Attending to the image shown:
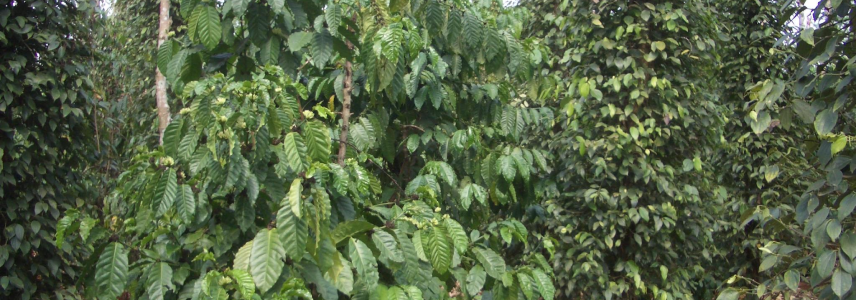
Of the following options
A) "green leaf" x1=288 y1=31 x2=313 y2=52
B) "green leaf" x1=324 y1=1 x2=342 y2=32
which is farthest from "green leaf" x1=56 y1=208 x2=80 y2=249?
"green leaf" x1=324 y1=1 x2=342 y2=32

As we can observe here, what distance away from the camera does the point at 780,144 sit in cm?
514

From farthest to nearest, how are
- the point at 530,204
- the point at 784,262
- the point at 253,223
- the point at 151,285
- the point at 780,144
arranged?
1. the point at 780,144
2. the point at 530,204
3. the point at 784,262
4. the point at 253,223
5. the point at 151,285

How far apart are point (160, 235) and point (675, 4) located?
338 cm

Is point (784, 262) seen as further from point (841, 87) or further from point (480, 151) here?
point (480, 151)

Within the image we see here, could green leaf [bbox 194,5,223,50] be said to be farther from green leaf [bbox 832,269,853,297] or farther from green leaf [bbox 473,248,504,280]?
green leaf [bbox 832,269,853,297]

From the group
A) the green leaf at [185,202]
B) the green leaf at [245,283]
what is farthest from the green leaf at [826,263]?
the green leaf at [185,202]

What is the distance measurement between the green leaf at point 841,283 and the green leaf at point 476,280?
99cm

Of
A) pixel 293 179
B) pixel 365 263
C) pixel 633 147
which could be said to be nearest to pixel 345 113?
pixel 293 179

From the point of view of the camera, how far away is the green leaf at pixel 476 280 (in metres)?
1.67

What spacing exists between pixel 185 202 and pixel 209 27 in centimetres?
47

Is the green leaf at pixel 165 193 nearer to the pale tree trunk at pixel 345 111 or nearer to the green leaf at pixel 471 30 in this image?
the pale tree trunk at pixel 345 111

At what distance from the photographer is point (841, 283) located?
1.78m

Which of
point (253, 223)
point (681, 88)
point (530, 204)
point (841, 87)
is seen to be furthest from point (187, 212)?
point (681, 88)

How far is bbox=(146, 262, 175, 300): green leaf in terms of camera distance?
1378mm
